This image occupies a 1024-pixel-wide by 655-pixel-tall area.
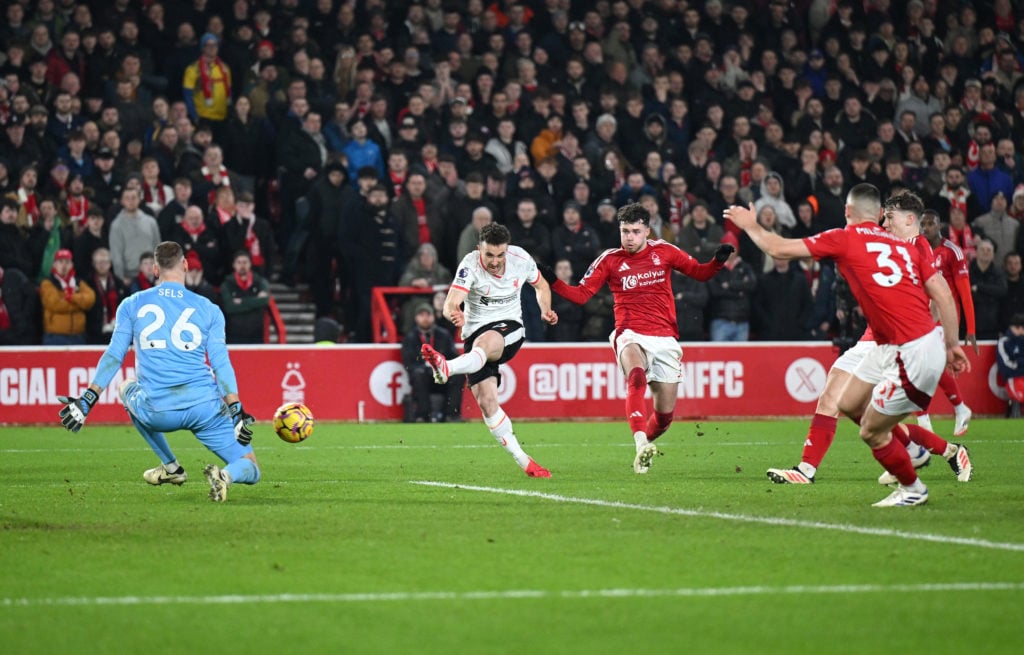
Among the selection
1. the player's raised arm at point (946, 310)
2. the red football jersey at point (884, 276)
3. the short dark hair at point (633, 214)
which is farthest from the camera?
the short dark hair at point (633, 214)

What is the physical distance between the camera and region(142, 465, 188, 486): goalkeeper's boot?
11727 millimetres

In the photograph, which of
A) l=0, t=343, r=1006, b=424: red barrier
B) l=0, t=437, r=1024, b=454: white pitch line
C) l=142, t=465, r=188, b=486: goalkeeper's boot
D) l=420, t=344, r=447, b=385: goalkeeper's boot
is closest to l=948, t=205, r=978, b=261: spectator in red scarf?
l=0, t=343, r=1006, b=424: red barrier

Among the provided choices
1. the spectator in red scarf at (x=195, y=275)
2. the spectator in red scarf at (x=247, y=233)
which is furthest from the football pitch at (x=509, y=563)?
the spectator in red scarf at (x=247, y=233)

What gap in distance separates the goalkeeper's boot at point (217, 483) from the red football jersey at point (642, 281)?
408 cm

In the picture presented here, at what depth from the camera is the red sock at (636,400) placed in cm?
1332

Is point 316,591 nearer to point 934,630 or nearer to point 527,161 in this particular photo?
point 934,630

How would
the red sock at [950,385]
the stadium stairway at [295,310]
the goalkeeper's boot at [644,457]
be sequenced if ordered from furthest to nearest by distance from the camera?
the stadium stairway at [295,310]
the red sock at [950,385]
the goalkeeper's boot at [644,457]

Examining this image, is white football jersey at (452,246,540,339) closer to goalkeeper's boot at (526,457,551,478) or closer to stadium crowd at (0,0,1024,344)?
goalkeeper's boot at (526,457,551,478)

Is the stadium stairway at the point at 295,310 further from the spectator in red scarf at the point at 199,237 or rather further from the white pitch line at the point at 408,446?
the white pitch line at the point at 408,446

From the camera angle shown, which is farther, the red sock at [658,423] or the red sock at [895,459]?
the red sock at [658,423]

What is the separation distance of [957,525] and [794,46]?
738 inches

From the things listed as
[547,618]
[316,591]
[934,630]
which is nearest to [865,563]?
[934,630]

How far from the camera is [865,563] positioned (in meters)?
7.71

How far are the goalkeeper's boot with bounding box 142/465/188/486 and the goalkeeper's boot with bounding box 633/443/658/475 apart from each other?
151 inches
